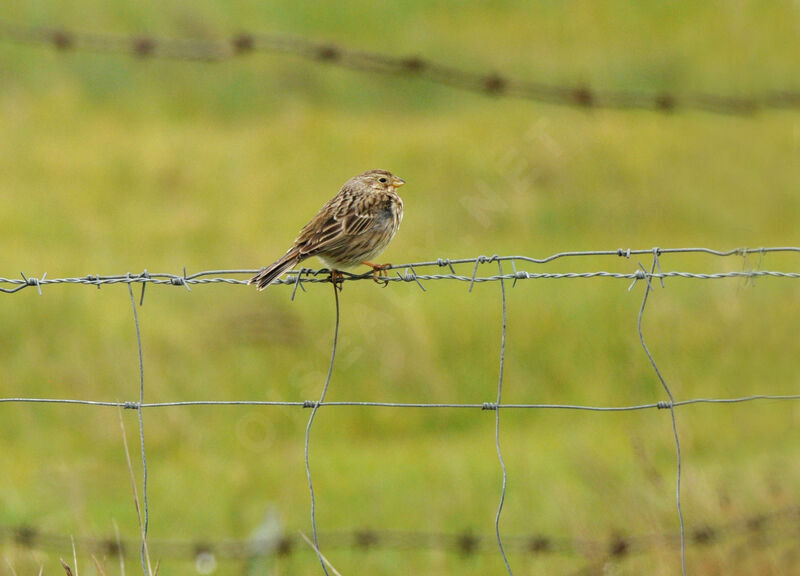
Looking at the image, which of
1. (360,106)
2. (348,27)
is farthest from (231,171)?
(348,27)

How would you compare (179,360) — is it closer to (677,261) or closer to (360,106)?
(677,261)

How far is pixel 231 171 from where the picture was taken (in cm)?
1545

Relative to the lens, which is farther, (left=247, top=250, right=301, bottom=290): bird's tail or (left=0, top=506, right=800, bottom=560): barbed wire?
(left=0, top=506, right=800, bottom=560): barbed wire

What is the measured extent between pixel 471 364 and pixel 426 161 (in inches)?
210

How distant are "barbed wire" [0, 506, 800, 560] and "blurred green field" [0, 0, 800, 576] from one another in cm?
8

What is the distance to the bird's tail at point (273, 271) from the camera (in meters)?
6.03

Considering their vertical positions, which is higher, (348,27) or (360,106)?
(348,27)

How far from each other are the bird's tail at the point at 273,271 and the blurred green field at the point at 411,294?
68.5 inches

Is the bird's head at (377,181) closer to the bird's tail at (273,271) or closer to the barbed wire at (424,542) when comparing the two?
the bird's tail at (273,271)

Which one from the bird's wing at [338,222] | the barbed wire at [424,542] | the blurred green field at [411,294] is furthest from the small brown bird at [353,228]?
the blurred green field at [411,294]

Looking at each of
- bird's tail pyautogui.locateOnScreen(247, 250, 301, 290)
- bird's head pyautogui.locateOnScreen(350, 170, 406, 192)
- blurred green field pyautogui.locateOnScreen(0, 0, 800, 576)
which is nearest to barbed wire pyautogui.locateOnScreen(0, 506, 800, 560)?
blurred green field pyautogui.locateOnScreen(0, 0, 800, 576)

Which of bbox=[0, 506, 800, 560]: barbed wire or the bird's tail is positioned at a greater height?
the bird's tail

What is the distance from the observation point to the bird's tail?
6027mm

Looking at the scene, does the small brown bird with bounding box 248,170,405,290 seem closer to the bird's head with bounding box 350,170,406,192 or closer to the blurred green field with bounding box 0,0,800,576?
the bird's head with bounding box 350,170,406,192
